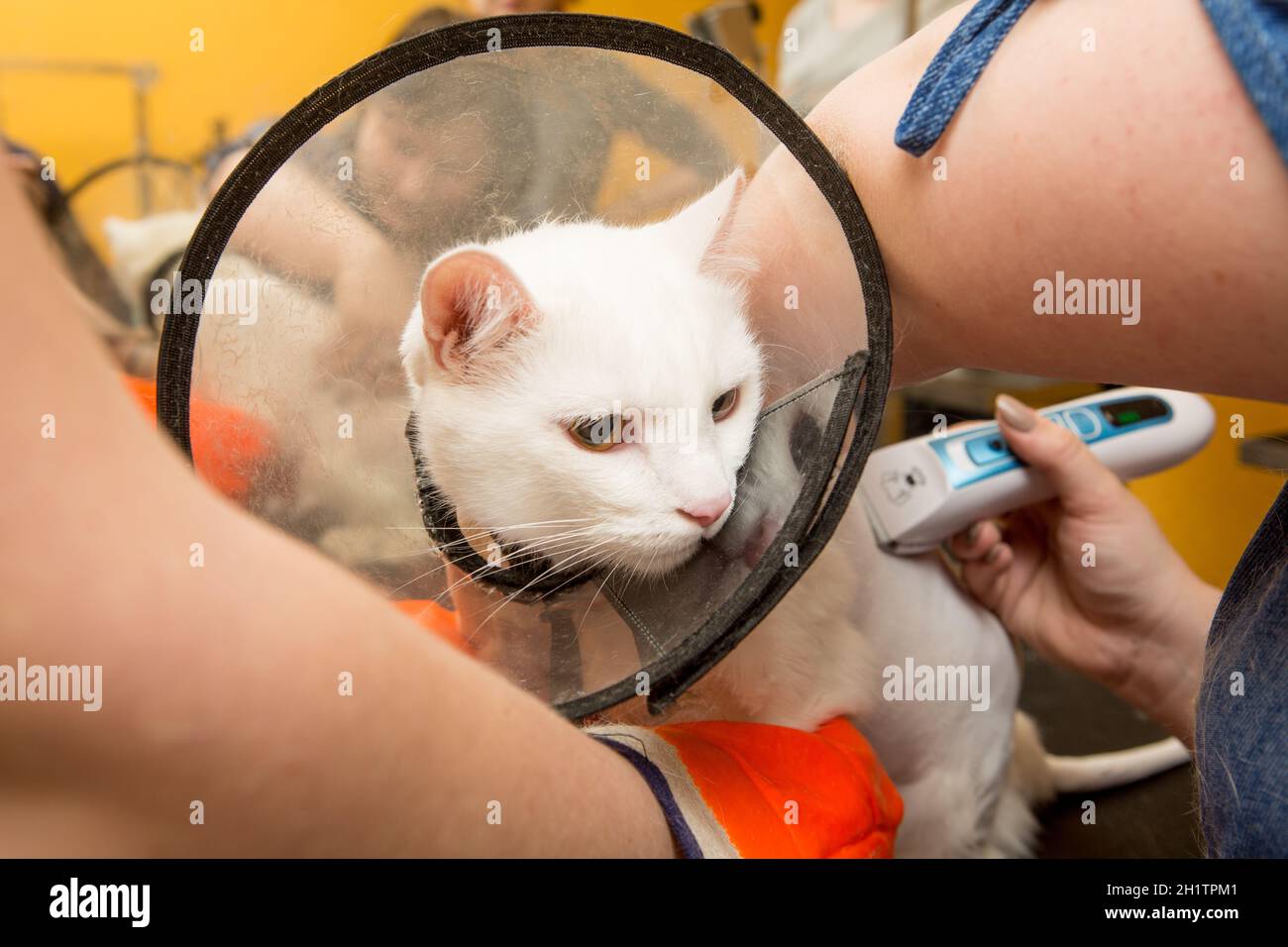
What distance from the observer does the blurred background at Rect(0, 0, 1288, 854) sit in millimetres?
686

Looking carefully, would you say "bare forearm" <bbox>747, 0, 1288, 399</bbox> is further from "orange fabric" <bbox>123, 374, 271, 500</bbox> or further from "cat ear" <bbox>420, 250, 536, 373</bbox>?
"orange fabric" <bbox>123, 374, 271, 500</bbox>

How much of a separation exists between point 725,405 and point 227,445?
0.30m

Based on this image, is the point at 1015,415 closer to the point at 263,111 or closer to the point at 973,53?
the point at 973,53

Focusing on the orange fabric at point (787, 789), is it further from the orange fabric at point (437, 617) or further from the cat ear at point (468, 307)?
the cat ear at point (468, 307)

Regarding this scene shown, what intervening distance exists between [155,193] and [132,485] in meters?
1.60

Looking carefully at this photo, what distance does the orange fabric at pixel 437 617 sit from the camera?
489 mm

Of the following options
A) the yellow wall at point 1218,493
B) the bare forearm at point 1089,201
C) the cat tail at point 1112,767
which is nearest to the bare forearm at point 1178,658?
the yellow wall at point 1218,493

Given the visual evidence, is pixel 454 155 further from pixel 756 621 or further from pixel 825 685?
pixel 825 685

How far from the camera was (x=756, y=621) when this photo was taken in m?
0.44

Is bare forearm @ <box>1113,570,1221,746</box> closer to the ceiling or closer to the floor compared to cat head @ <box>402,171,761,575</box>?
closer to the floor

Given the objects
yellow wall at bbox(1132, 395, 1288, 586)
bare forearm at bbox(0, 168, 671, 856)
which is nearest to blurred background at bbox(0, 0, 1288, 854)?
yellow wall at bbox(1132, 395, 1288, 586)

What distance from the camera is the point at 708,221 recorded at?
526 mm

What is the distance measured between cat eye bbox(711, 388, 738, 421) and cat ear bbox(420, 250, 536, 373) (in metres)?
0.13
